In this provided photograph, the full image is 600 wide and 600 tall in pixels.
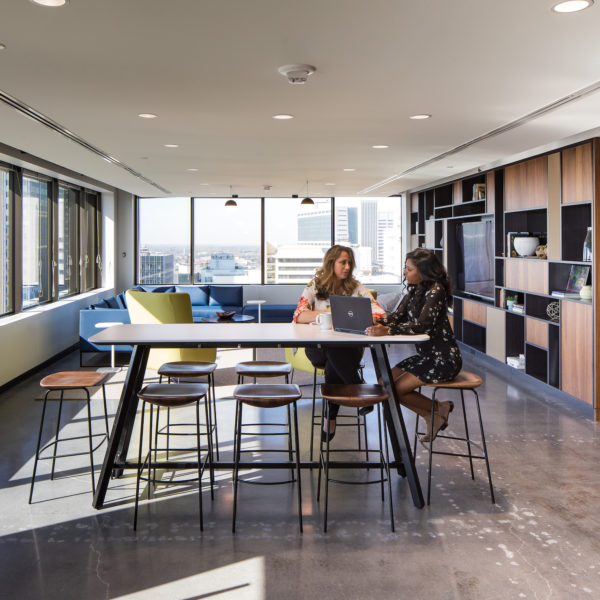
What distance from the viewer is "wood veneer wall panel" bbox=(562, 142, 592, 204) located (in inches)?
221

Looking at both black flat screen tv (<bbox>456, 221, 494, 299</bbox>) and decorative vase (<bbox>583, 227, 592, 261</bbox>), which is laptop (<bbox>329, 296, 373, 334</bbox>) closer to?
decorative vase (<bbox>583, 227, 592, 261</bbox>)

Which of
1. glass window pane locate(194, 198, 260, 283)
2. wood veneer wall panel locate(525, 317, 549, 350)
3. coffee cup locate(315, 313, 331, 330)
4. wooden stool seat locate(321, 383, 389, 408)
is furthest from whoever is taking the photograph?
glass window pane locate(194, 198, 260, 283)

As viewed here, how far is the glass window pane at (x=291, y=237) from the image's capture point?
524 inches

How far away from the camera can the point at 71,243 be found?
990 centimetres

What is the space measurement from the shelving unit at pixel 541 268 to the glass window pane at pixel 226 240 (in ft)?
16.9

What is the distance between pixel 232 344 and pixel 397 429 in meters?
1.13

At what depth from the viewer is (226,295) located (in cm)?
1203

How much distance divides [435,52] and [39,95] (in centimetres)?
263

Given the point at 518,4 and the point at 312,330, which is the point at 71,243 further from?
the point at 518,4

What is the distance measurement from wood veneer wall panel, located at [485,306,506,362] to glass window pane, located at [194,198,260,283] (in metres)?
6.30

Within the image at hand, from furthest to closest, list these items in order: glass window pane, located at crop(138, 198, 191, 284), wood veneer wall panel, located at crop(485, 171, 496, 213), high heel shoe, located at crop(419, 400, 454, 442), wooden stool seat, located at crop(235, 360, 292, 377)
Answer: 1. glass window pane, located at crop(138, 198, 191, 284)
2. wood veneer wall panel, located at crop(485, 171, 496, 213)
3. wooden stool seat, located at crop(235, 360, 292, 377)
4. high heel shoe, located at crop(419, 400, 454, 442)

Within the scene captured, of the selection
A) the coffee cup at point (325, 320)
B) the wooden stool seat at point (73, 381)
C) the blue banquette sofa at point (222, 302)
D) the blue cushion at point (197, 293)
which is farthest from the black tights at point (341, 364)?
the blue cushion at point (197, 293)

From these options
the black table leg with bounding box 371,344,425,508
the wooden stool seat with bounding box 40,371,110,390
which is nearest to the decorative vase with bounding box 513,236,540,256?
the black table leg with bounding box 371,344,425,508

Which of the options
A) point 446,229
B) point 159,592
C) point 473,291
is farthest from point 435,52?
point 446,229
